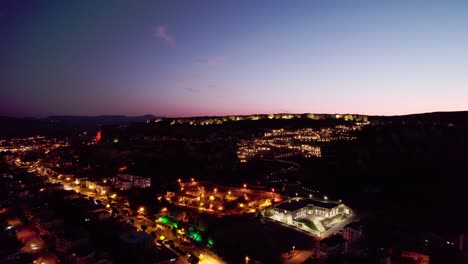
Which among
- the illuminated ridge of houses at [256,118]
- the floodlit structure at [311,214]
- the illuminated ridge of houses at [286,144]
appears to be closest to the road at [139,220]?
the floodlit structure at [311,214]

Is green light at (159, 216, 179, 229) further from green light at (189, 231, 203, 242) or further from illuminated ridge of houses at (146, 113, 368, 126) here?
illuminated ridge of houses at (146, 113, 368, 126)

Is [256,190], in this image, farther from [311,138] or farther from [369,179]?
[311,138]

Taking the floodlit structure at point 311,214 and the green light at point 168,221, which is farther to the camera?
the green light at point 168,221

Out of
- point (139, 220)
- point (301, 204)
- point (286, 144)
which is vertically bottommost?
point (139, 220)

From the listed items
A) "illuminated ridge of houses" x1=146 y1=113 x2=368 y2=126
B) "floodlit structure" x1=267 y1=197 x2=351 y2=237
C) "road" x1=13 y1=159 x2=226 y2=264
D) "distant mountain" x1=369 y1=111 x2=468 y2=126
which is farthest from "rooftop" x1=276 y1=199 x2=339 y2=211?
"illuminated ridge of houses" x1=146 y1=113 x2=368 y2=126

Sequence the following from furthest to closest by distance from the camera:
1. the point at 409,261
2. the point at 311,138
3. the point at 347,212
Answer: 1. the point at 311,138
2. the point at 347,212
3. the point at 409,261

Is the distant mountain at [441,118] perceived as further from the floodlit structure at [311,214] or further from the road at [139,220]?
the road at [139,220]

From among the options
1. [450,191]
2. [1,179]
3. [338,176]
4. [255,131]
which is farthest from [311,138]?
[1,179]

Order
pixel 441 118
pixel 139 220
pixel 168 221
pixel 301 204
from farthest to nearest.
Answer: pixel 441 118 → pixel 301 204 → pixel 139 220 → pixel 168 221

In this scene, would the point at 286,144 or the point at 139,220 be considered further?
the point at 286,144

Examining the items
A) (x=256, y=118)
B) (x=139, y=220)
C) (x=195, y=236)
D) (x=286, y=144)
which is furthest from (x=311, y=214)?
(x=256, y=118)

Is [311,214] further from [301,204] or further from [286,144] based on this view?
[286,144]
